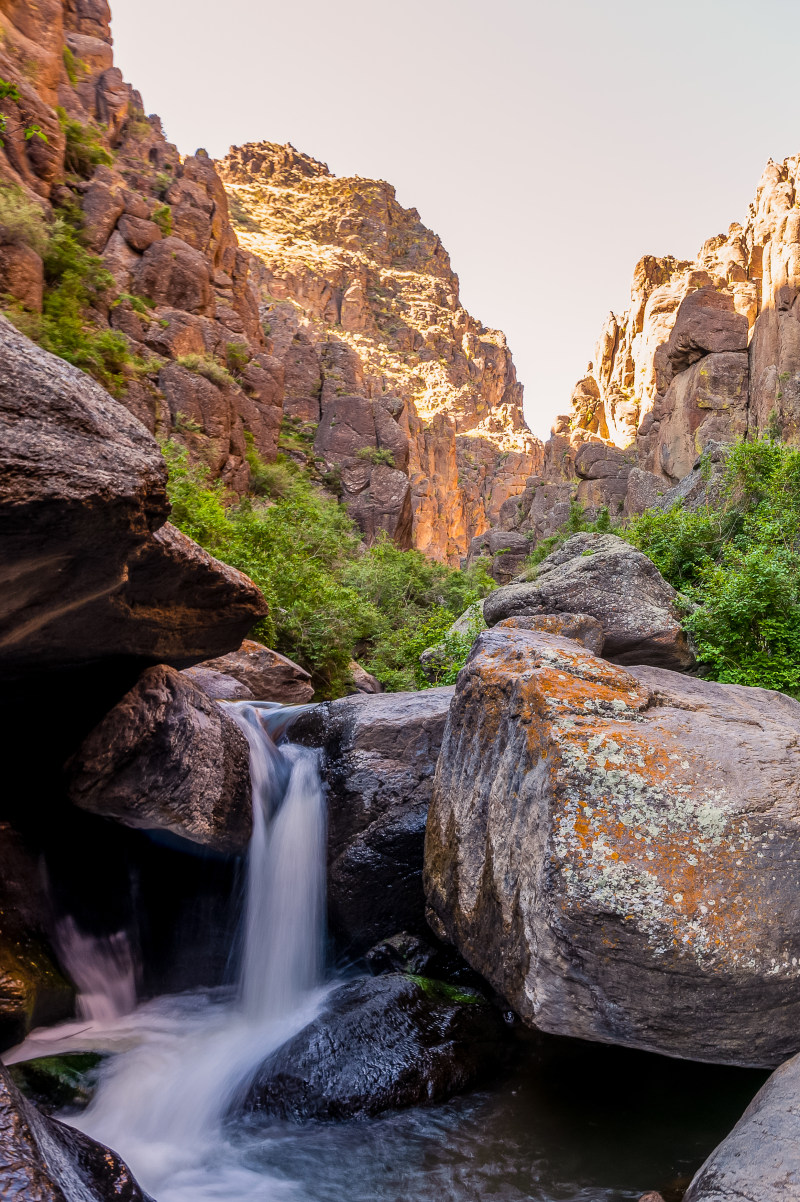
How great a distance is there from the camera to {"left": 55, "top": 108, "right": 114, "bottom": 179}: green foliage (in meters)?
24.7

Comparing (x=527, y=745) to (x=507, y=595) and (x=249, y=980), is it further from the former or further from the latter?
(x=507, y=595)

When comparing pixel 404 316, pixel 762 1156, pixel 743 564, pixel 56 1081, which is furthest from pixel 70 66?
pixel 404 316

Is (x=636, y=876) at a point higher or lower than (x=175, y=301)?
lower

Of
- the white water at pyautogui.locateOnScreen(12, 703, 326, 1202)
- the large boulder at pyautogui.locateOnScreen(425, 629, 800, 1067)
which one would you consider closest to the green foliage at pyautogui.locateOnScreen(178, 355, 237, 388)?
the white water at pyautogui.locateOnScreen(12, 703, 326, 1202)

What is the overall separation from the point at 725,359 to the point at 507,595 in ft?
86.8

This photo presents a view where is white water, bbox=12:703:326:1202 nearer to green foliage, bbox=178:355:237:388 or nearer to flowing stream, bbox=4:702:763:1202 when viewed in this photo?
flowing stream, bbox=4:702:763:1202

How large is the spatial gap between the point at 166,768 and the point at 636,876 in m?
4.04

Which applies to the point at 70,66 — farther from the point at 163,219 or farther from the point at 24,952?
the point at 24,952

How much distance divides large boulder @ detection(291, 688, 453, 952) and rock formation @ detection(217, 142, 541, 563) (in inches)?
2509

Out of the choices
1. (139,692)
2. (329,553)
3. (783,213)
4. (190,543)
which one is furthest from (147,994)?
(783,213)

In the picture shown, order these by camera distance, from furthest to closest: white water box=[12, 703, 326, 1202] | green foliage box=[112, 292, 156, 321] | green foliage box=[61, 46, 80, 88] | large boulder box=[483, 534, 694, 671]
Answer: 1. green foliage box=[61, 46, 80, 88]
2. green foliage box=[112, 292, 156, 321]
3. large boulder box=[483, 534, 694, 671]
4. white water box=[12, 703, 326, 1202]

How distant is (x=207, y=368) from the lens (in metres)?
25.1

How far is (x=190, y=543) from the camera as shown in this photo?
17.9 feet

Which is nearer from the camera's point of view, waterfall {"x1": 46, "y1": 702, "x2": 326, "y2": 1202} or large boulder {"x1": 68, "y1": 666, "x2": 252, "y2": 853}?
waterfall {"x1": 46, "y1": 702, "x2": 326, "y2": 1202}
